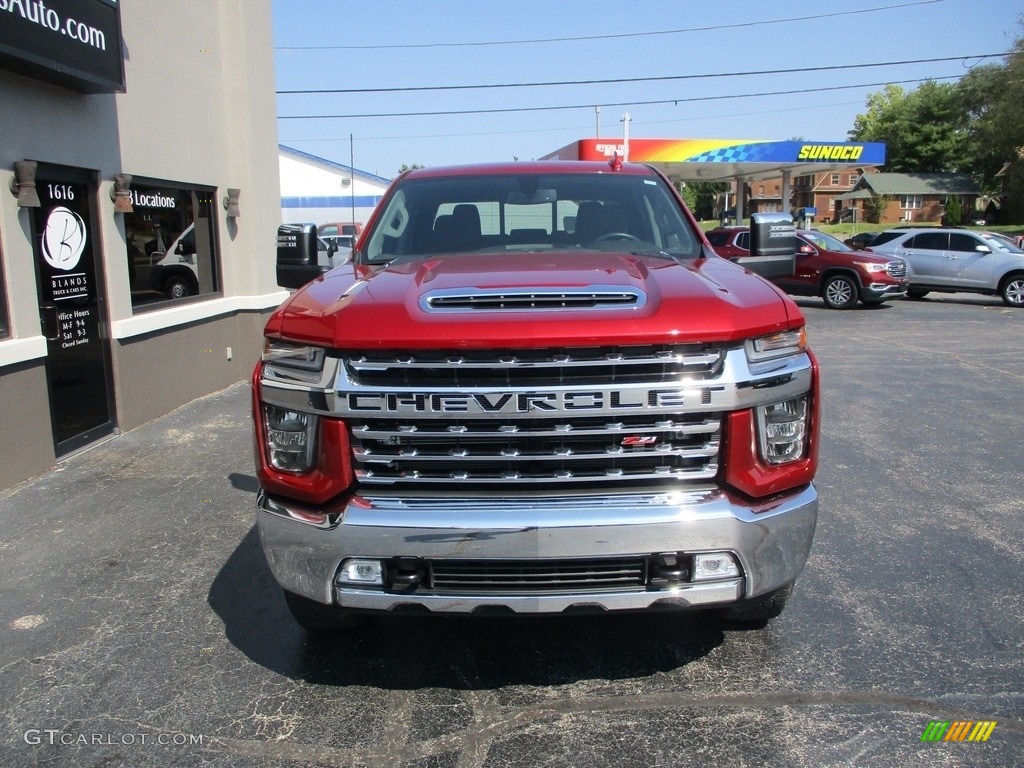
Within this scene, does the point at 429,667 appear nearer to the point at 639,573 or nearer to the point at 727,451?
the point at 639,573

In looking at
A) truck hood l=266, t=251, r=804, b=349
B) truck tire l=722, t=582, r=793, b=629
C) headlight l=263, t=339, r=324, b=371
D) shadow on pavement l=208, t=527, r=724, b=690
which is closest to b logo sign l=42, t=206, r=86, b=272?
shadow on pavement l=208, t=527, r=724, b=690

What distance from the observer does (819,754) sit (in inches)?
111

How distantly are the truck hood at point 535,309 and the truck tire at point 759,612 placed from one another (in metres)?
1.13

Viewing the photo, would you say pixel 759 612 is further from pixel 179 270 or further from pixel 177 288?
pixel 179 270

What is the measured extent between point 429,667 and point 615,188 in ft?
8.70

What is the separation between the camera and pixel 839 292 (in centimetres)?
1877

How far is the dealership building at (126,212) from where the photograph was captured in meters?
6.15

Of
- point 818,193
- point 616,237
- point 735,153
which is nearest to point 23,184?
point 616,237

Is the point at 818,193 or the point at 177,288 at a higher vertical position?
the point at 818,193

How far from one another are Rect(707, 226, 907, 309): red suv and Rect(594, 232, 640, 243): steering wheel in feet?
46.9

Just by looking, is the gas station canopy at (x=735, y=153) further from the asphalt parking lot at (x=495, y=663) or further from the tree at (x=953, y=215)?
the tree at (x=953, y=215)

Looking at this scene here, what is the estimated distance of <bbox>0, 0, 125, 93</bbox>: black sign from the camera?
228 inches

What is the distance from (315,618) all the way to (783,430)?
6.46 ft

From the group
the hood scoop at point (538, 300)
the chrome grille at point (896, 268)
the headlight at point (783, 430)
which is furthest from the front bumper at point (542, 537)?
the chrome grille at point (896, 268)
